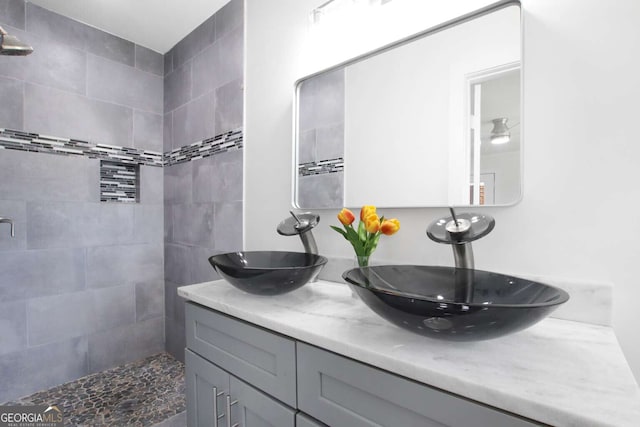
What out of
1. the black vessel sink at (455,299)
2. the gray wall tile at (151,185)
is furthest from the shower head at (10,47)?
the black vessel sink at (455,299)

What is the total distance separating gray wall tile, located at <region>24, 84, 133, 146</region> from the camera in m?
1.92

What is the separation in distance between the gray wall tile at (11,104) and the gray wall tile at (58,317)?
1.06 meters

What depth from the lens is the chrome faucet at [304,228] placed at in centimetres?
129

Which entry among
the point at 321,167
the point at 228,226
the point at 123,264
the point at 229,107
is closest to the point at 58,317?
the point at 123,264

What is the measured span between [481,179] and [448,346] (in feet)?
1.91

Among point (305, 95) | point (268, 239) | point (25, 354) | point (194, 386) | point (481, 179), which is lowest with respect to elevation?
point (25, 354)

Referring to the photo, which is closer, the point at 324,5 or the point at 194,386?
the point at 194,386

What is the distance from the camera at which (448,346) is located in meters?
0.69

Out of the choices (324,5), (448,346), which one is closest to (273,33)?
(324,5)

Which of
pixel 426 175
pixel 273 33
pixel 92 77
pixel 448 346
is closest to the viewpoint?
pixel 448 346

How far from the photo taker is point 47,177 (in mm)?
1962

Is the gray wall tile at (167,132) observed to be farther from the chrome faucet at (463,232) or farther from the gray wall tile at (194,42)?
the chrome faucet at (463,232)

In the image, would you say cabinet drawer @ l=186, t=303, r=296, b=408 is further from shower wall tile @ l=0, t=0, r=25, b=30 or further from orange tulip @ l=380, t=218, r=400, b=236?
shower wall tile @ l=0, t=0, r=25, b=30

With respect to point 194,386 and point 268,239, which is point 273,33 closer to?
point 268,239
